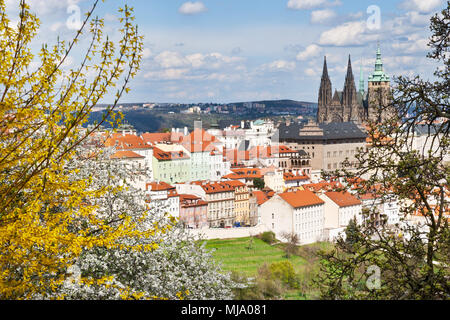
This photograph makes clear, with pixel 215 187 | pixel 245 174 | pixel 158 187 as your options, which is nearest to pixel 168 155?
pixel 245 174

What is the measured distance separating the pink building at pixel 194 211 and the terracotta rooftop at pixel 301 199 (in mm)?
6997

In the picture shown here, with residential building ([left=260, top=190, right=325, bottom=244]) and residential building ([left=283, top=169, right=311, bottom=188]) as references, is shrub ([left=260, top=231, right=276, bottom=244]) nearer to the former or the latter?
residential building ([left=260, top=190, right=325, bottom=244])

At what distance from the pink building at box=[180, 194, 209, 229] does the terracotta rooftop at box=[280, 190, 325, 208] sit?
7.00 m

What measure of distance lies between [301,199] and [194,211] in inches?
373

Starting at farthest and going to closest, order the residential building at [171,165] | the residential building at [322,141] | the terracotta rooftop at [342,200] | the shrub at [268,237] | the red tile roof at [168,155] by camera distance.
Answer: the residential building at [322,141], the red tile roof at [168,155], the residential building at [171,165], the terracotta rooftop at [342,200], the shrub at [268,237]

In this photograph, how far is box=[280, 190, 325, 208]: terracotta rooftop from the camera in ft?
184

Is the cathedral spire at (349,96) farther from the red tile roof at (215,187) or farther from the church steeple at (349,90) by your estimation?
the red tile roof at (215,187)

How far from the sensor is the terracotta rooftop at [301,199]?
5622cm

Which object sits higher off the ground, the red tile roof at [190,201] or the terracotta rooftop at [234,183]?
the terracotta rooftop at [234,183]

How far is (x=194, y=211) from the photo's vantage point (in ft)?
184

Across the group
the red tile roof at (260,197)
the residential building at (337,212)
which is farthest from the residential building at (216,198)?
the residential building at (337,212)

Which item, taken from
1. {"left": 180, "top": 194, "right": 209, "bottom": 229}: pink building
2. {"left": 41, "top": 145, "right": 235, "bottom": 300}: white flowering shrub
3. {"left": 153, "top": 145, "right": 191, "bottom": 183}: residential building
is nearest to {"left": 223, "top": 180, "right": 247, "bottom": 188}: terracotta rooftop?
{"left": 180, "top": 194, "right": 209, "bottom": 229}: pink building

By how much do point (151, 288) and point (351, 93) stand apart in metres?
113

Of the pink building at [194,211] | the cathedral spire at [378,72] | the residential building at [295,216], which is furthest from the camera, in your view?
the cathedral spire at [378,72]
